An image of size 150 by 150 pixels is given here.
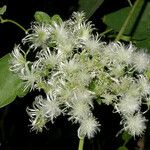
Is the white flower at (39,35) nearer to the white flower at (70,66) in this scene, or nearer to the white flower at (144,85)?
the white flower at (70,66)

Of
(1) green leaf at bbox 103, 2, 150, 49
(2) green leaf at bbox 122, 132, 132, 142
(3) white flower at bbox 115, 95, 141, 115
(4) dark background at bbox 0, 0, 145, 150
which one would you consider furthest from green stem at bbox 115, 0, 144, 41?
(2) green leaf at bbox 122, 132, 132, 142

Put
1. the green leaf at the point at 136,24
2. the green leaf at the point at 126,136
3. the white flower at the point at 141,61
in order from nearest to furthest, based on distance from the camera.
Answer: the white flower at the point at 141,61, the green leaf at the point at 136,24, the green leaf at the point at 126,136

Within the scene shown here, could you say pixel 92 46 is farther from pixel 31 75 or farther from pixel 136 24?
pixel 136 24

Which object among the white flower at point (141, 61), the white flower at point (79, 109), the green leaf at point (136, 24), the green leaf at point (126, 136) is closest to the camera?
the white flower at point (79, 109)

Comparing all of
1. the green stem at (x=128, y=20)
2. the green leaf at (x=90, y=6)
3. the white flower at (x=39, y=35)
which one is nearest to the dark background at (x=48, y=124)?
the green leaf at (x=90, y=6)

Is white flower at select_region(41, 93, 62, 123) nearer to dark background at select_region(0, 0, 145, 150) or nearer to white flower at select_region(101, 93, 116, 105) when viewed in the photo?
white flower at select_region(101, 93, 116, 105)

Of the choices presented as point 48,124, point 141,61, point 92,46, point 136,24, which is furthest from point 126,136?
point 92,46
